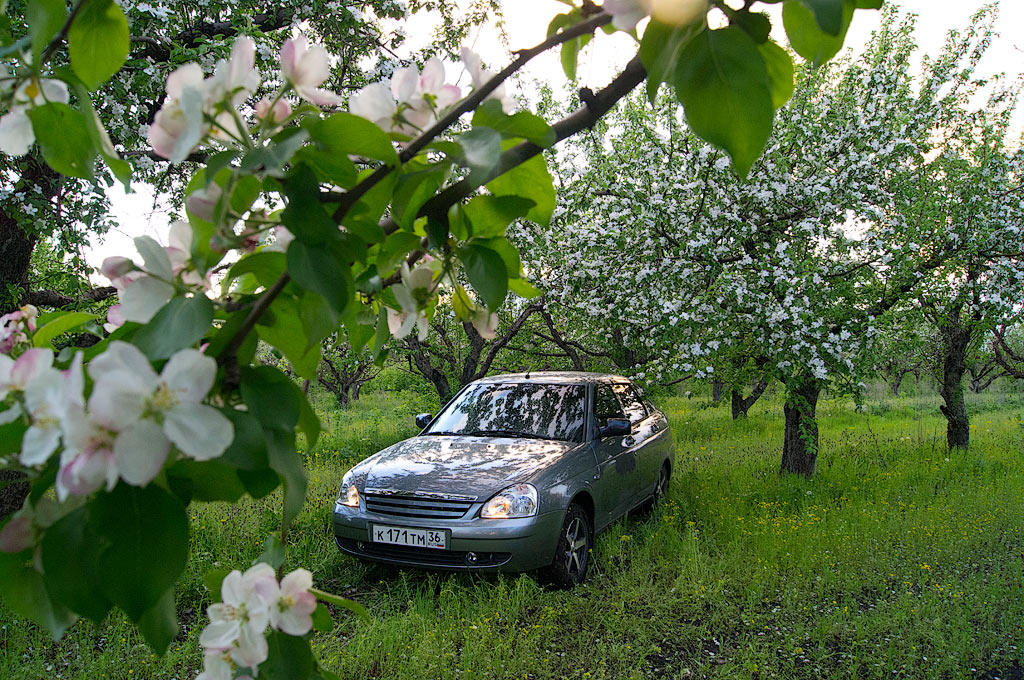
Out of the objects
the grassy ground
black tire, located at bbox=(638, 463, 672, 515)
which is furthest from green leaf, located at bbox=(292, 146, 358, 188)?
black tire, located at bbox=(638, 463, 672, 515)

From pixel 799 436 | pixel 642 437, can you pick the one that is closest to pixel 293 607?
pixel 642 437

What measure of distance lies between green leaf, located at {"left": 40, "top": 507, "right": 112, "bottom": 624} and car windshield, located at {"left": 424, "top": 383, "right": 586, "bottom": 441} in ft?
17.6

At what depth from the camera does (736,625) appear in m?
4.43

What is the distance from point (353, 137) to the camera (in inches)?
20.1

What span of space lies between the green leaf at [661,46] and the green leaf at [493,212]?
186mm

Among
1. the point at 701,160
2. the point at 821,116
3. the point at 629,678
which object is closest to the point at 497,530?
the point at 629,678

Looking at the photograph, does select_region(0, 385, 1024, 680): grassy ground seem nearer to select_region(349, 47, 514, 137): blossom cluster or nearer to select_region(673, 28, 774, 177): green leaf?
select_region(349, 47, 514, 137): blossom cluster

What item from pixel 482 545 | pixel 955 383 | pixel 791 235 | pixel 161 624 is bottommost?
pixel 482 545

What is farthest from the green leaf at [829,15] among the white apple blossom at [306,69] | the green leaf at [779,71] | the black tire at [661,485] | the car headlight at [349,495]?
the black tire at [661,485]

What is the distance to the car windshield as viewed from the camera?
5875mm

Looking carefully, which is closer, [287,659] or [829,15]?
[829,15]

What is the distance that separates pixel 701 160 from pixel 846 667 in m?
Answer: 5.14

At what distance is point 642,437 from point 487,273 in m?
6.43

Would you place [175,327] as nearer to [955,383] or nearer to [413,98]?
[413,98]
